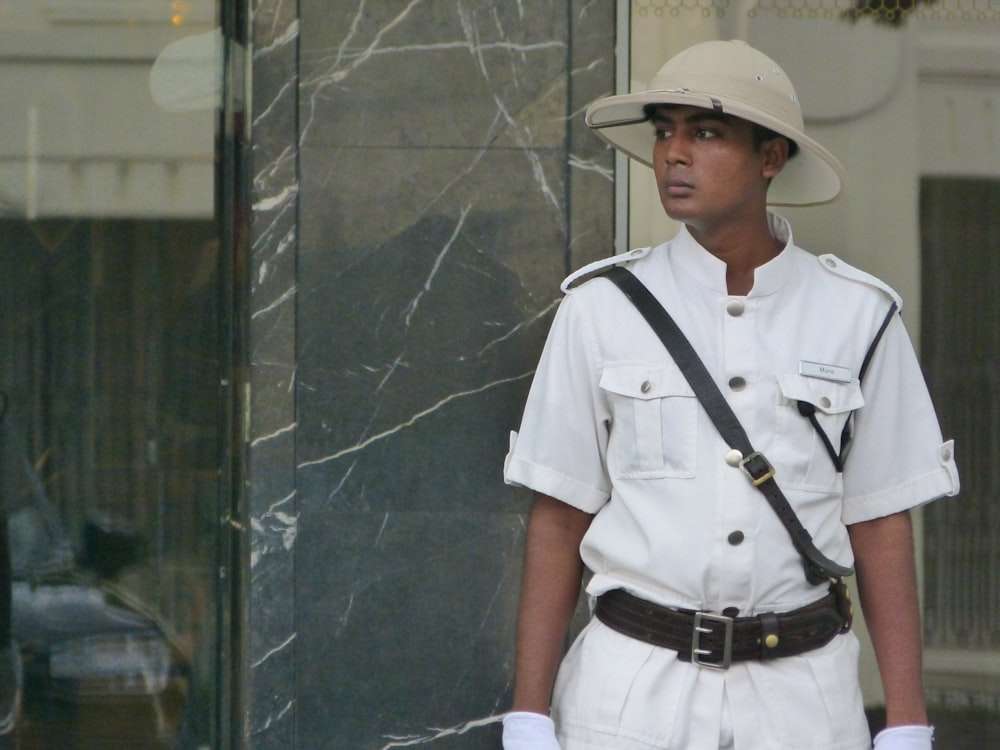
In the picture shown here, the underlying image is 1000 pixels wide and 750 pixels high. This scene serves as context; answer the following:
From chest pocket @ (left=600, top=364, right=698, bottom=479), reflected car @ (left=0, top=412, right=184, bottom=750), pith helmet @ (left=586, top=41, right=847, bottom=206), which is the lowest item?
reflected car @ (left=0, top=412, right=184, bottom=750)

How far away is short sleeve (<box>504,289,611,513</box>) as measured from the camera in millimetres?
3162

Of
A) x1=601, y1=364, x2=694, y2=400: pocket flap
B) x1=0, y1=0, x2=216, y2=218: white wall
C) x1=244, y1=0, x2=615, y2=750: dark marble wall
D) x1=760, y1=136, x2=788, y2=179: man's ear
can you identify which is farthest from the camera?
x1=0, y1=0, x2=216, y2=218: white wall

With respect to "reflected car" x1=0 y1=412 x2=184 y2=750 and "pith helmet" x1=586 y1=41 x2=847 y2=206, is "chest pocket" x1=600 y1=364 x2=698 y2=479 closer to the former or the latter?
"pith helmet" x1=586 y1=41 x2=847 y2=206

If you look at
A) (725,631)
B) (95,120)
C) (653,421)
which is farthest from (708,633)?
(95,120)

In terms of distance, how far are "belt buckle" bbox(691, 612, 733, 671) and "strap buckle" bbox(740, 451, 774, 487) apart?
261 mm

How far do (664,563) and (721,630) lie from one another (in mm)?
161

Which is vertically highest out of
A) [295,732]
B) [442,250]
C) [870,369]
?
[442,250]

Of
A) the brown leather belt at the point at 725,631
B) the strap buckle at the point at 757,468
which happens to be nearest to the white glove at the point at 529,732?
the brown leather belt at the point at 725,631

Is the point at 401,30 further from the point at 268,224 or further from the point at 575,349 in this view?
the point at 575,349

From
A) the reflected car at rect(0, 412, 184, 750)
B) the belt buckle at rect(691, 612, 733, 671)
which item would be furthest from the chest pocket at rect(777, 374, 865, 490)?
the reflected car at rect(0, 412, 184, 750)

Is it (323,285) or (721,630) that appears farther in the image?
(323,285)

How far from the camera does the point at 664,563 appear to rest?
9.87 ft

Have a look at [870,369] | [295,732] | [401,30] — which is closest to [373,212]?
[401,30]

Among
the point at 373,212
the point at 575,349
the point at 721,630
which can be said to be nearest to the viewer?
the point at 721,630
